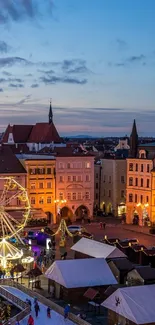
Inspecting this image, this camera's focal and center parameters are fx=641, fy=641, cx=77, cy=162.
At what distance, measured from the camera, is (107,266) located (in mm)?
45844

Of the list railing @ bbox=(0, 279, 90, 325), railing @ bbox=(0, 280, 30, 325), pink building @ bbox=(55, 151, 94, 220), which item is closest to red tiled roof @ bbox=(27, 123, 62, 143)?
pink building @ bbox=(55, 151, 94, 220)

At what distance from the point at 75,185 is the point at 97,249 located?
36.4 meters

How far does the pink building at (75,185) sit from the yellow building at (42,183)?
956mm

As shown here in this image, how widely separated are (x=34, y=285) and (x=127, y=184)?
39768 mm

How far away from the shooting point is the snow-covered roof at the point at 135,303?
3509 centimetres

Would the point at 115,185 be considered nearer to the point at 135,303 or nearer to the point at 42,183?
the point at 42,183

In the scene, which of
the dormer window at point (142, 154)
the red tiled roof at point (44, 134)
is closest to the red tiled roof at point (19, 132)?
the red tiled roof at point (44, 134)

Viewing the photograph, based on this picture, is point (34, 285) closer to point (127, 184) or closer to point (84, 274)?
point (84, 274)

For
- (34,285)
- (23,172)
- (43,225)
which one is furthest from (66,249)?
(23,172)

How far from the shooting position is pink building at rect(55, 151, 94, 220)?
86.3 metres

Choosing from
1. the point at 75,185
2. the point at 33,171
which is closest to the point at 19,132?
the point at 75,185

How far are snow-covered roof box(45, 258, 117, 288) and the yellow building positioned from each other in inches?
1502

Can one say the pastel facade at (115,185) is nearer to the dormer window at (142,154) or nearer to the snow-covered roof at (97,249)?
the dormer window at (142,154)

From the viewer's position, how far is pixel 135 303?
36.0 m
